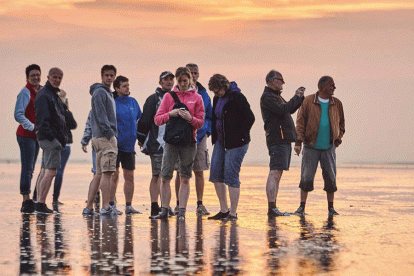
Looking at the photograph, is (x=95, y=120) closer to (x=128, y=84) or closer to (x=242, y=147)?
(x=128, y=84)

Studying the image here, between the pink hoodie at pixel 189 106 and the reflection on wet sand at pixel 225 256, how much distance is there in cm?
198

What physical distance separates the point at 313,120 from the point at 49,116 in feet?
12.9

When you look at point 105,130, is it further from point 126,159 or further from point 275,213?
point 275,213

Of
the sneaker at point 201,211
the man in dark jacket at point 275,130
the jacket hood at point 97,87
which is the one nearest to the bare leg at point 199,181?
the sneaker at point 201,211

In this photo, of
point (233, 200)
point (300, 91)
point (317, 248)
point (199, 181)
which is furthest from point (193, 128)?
point (317, 248)

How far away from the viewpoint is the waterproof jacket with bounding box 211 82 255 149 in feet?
38.1

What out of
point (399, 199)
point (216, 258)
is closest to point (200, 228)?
point (216, 258)

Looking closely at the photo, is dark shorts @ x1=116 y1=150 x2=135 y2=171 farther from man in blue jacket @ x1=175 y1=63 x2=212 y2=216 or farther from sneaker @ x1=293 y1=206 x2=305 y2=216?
sneaker @ x1=293 y1=206 x2=305 y2=216

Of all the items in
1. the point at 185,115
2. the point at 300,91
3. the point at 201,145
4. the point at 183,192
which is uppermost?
the point at 300,91

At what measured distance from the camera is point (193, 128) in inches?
456

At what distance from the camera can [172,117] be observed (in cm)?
1147

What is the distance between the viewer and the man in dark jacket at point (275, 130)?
12398 mm

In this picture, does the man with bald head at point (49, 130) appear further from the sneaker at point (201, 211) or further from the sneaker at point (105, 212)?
the sneaker at point (201, 211)

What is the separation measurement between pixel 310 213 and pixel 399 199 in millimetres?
3814
